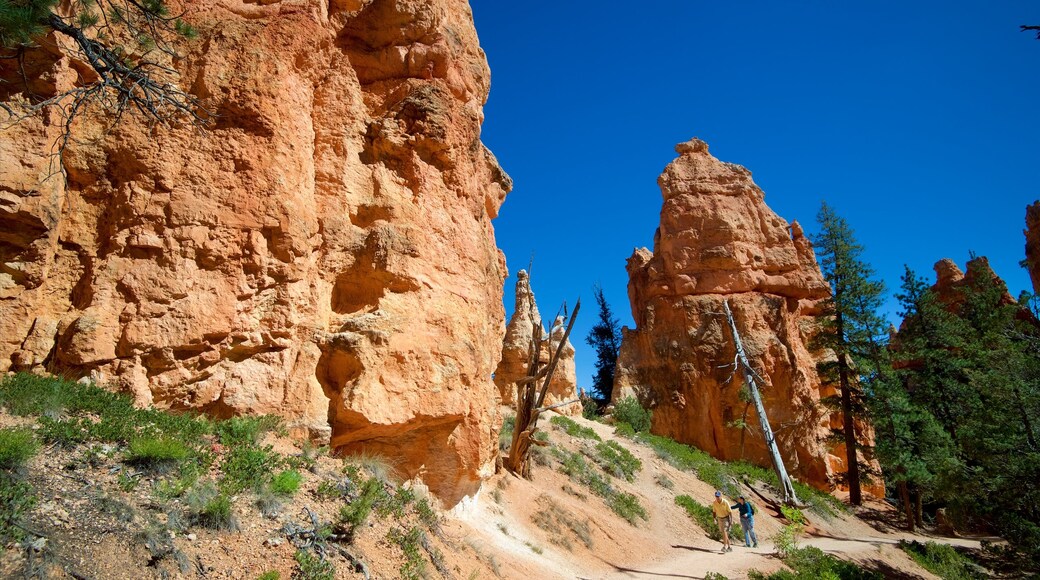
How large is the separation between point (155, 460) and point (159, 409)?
5.09 feet

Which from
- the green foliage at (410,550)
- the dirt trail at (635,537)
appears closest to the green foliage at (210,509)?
the green foliage at (410,550)

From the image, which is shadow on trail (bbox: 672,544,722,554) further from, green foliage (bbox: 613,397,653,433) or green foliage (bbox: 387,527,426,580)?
green foliage (bbox: 613,397,653,433)

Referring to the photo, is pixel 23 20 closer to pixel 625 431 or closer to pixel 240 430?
pixel 240 430

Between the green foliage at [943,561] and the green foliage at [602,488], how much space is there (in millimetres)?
7284

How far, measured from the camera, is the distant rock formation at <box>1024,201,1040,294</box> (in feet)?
125

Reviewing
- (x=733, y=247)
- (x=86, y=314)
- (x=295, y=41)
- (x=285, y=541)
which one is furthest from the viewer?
(x=733, y=247)

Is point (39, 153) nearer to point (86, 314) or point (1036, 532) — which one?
point (86, 314)

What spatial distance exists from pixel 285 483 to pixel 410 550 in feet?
5.94

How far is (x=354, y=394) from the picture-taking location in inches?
318

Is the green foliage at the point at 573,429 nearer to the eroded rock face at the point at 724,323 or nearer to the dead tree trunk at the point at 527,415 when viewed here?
the dead tree trunk at the point at 527,415

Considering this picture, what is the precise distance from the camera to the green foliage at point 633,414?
1015 inches

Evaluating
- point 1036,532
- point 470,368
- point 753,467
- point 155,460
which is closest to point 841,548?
point 1036,532

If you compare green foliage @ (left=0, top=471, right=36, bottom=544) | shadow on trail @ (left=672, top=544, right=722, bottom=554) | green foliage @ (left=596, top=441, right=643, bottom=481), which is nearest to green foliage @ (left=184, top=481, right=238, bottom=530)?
green foliage @ (left=0, top=471, right=36, bottom=544)

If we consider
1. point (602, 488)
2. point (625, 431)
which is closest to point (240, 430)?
point (602, 488)
